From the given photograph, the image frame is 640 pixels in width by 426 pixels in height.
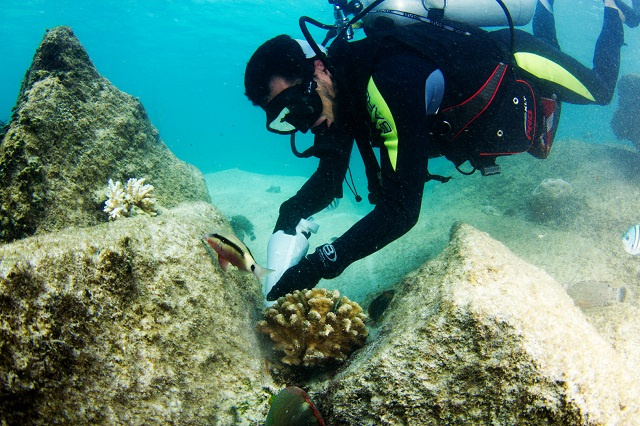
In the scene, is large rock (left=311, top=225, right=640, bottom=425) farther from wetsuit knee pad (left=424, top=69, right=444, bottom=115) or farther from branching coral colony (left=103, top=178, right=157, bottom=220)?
branching coral colony (left=103, top=178, right=157, bottom=220)

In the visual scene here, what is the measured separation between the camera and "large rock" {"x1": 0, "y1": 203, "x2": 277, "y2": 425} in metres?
1.53

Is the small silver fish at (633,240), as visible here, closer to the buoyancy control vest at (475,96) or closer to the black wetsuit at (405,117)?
the black wetsuit at (405,117)

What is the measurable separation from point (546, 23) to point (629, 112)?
11.2 metres

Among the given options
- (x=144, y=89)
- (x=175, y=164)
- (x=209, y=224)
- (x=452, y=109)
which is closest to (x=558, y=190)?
(x=452, y=109)

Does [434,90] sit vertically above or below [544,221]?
above

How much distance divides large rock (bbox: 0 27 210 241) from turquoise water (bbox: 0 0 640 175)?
19740 millimetres

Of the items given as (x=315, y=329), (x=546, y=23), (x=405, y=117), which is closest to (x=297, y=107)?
(x=405, y=117)

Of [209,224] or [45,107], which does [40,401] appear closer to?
[209,224]

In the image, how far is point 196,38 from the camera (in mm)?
39344

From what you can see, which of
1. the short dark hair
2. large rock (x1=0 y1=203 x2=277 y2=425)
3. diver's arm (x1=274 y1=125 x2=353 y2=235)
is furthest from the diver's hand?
the short dark hair

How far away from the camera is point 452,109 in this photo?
3092mm

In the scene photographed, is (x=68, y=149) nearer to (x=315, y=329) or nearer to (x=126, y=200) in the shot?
(x=126, y=200)

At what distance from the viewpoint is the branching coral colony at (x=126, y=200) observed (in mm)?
3174

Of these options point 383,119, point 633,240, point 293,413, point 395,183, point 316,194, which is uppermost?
point 383,119
